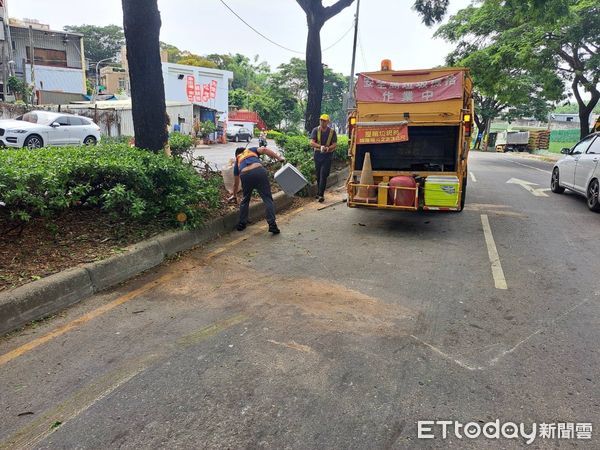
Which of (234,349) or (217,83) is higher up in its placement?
(217,83)

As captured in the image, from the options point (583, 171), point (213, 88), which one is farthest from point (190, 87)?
point (583, 171)

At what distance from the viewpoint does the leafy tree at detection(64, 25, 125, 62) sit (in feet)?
216

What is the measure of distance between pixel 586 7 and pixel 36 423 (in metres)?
24.2

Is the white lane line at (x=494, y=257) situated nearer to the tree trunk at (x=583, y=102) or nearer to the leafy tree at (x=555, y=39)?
the leafy tree at (x=555, y=39)

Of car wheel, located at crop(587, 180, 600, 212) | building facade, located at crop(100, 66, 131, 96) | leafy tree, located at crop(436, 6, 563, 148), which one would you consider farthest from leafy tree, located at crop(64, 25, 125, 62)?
car wheel, located at crop(587, 180, 600, 212)

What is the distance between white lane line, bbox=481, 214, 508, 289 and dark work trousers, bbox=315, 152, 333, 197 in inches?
130

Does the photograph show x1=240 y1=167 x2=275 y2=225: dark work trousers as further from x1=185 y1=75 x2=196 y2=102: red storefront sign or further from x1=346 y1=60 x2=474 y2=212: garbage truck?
x1=185 y1=75 x2=196 y2=102: red storefront sign

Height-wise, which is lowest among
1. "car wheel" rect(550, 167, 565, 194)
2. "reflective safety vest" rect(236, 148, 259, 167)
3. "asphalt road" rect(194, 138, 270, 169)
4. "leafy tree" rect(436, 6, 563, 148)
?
"car wheel" rect(550, 167, 565, 194)

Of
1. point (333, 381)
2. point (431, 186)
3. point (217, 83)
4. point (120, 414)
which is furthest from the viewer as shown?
point (217, 83)

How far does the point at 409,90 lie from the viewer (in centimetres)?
732

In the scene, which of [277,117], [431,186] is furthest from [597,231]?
[277,117]

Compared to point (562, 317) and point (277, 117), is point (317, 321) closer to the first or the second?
point (562, 317)

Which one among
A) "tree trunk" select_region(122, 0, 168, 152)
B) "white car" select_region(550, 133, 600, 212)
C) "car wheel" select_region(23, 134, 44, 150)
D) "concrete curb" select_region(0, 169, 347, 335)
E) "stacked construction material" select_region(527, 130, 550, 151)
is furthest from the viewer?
"stacked construction material" select_region(527, 130, 550, 151)

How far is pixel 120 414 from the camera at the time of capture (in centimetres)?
262
